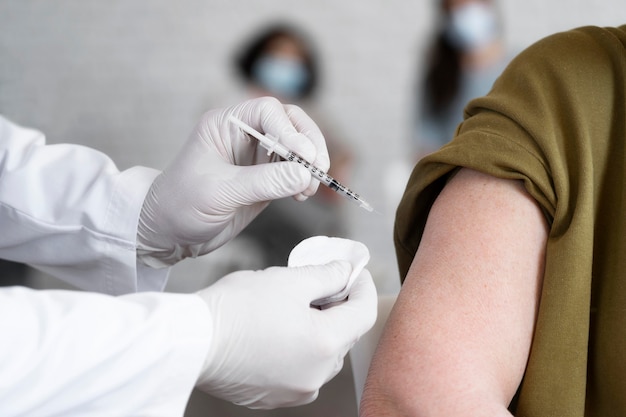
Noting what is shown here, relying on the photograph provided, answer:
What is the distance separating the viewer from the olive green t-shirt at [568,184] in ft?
3.04

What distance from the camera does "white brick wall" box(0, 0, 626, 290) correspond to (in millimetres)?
2994

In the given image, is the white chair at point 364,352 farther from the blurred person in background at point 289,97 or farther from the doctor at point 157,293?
the blurred person in background at point 289,97

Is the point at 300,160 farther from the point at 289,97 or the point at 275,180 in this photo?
the point at 289,97

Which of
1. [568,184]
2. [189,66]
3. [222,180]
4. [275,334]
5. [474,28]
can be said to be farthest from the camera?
[474,28]

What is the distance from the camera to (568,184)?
0.99 metres

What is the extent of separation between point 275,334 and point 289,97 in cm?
238

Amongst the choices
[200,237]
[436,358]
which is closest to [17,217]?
[200,237]

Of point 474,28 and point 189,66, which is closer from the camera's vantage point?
point 189,66

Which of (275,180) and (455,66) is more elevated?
(275,180)

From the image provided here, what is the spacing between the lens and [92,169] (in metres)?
1.27

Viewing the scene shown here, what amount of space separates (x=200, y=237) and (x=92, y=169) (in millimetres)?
264

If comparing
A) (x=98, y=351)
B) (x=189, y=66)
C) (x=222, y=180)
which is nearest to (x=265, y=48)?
(x=189, y=66)

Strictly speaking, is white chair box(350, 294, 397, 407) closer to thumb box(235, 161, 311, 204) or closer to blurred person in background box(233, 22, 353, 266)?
thumb box(235, 161, 311, 204)

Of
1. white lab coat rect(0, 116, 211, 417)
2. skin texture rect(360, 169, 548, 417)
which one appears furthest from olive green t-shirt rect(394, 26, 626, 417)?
white lab coat rect(0, 116, 211, 417)
